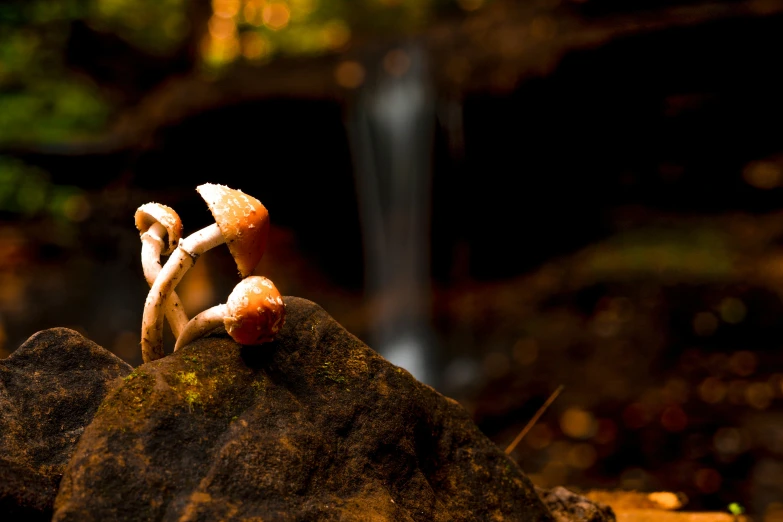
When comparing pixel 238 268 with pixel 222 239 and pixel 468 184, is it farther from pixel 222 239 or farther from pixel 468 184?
pixel 468 184

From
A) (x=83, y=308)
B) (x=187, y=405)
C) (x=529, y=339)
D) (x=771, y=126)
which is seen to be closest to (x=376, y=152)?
(x=529, y=339)

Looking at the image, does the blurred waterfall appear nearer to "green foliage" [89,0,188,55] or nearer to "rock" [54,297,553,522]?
"green foliage" [89,0,188,55]

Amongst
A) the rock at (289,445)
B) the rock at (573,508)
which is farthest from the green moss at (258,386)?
the rock at (573,508)

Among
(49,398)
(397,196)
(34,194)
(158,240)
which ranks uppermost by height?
(397,196)

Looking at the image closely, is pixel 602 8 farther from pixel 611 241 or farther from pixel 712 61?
pixel 611 241

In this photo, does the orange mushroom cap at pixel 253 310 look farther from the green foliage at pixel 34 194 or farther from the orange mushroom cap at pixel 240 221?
the green foliage at pixel 34 194

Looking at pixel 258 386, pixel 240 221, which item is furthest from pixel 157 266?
pixel 258 386

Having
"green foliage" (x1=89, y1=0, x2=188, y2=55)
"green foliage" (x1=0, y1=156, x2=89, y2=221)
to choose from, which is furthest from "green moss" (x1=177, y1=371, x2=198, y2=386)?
"green foliage" (x1=89, y1=0, x2=188, y2=55)
